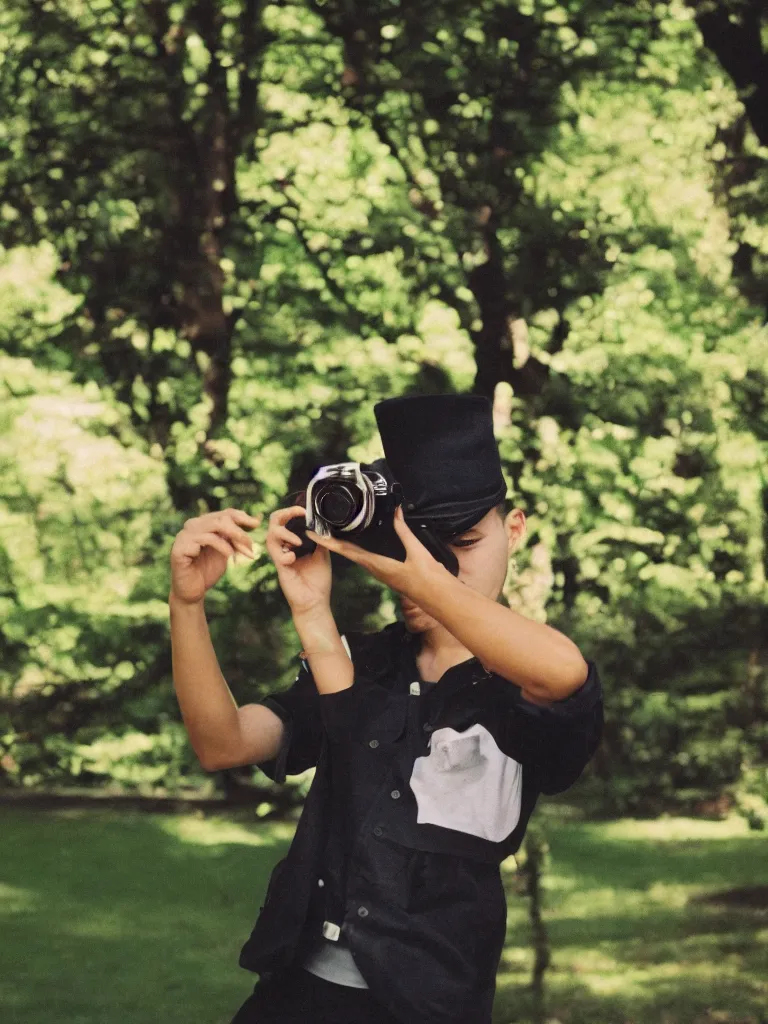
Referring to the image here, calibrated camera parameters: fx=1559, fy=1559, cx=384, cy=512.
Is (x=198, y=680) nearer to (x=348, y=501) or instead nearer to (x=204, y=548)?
(x=204, y=548)

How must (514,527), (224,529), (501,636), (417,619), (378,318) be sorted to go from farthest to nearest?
(378,318)
(514,527)
(417,619)
(224,529)
(501,636)

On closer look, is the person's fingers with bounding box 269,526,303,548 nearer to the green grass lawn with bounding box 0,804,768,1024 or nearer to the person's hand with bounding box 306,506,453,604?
the person's hand with bounding box 306,506,453,604

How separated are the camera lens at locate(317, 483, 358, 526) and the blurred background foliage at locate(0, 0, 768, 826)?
10.9 feet

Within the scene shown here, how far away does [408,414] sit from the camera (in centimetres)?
289

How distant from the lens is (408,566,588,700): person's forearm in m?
2.47

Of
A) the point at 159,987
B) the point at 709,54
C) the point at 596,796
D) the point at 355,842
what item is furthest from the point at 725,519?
the point at 355,842

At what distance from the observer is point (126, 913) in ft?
22.5

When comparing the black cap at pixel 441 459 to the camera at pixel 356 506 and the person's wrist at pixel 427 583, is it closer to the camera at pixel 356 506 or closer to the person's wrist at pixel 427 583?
the camera at pixel 356 506

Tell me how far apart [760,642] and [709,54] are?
250 cm

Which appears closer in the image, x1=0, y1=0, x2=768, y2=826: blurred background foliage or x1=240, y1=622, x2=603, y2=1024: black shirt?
x1=240, y1=622, x2=603, y2=1024: black shirt

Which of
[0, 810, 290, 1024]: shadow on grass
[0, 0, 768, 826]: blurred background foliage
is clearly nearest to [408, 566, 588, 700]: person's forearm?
[0, 0, 768, 826]: blurred background foliage

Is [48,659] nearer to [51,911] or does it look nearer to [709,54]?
[51,911]

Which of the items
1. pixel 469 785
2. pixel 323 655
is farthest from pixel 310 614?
pixel 469 785

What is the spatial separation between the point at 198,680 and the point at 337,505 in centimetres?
46
